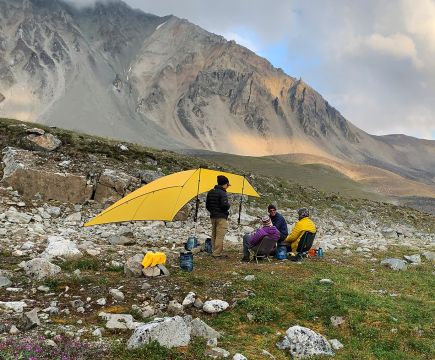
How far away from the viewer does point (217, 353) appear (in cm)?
784

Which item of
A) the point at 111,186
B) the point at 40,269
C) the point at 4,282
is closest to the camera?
the point at 4,282

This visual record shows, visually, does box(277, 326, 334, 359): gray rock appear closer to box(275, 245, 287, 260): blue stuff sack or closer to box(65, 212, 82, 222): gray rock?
box(275, 245, 287, 260): blue stuff sack

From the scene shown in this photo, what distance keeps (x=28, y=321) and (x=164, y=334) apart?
2.65 m

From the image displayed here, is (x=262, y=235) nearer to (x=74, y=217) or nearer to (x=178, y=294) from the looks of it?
(x=178, y=294)

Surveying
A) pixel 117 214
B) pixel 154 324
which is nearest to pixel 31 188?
pixel 117 214

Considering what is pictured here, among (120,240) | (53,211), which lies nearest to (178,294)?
(120,240)

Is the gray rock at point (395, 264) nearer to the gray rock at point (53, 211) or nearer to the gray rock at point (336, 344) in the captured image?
the gray rock at point (336, 344)

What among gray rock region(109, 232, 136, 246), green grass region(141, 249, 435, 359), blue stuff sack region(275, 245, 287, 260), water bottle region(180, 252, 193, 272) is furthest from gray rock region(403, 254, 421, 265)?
gray rock region(109, 232, 136, 246)

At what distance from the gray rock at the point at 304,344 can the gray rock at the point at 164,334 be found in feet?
6.32

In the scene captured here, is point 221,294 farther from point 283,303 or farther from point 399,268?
point 399,268

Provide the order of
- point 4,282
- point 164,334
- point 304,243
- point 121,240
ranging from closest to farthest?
point 164,334
point 4,282
point 304,243
point 121,240

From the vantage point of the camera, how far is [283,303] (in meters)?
10.6

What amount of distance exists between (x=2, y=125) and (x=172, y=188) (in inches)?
839

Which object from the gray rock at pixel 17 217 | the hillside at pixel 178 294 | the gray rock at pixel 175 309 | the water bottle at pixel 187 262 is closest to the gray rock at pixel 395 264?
the hillside at pixel 178 294
